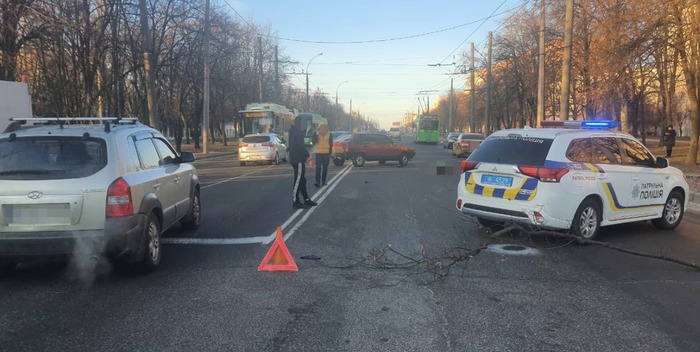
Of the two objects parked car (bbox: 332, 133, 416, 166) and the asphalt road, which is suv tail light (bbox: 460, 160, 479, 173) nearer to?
the asphalt road

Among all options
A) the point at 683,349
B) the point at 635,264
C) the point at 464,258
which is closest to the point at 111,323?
the point at 464,258

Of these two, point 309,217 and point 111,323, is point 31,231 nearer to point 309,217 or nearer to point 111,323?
point 111,323

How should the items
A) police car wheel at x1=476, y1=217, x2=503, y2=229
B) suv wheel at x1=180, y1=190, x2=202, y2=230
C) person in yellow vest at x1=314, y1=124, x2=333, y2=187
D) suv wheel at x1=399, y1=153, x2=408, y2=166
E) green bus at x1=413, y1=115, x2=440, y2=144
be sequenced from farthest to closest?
green bus at x1=413, y1=115, x2=440, y2=144 < suv wheel at x1=399, y1=153, x2=408, y2=166 < person in yellow vest at x1=314, y1=124, x2=333, y2=187 < police car wheel at x1=476, y1=217, x2=503, y2=229 < suv wheel at x1=180, y1=190, x2=202, y2=230

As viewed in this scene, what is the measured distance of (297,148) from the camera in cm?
1109

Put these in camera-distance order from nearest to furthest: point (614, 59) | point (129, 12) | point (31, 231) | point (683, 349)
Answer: point (683, 349), point (31, 231), point (614, 59), point (129, 12)

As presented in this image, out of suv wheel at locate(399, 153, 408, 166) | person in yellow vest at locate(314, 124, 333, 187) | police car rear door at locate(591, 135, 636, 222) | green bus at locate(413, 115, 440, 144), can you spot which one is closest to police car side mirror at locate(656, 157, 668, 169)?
police car rear door at locate(591, 135, 636, 222)

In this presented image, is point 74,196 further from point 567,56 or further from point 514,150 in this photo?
point 567,56

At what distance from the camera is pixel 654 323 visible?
4.45 m

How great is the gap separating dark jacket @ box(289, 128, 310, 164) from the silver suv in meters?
5.17

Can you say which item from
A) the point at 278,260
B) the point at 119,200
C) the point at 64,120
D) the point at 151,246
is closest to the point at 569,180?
the point at 278,260

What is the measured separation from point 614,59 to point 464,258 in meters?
14.4

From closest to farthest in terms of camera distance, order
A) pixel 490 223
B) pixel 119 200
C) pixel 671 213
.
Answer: pixel 119 200, pixel 490 223, pixel 671 213

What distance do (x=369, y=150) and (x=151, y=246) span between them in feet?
59.6

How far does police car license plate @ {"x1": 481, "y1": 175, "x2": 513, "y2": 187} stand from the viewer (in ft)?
24.6
